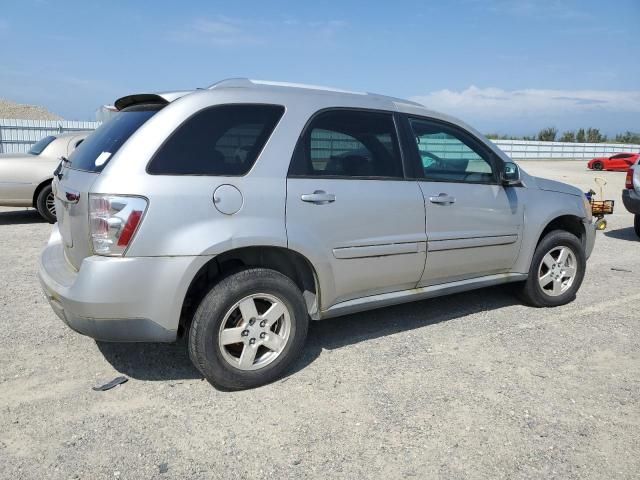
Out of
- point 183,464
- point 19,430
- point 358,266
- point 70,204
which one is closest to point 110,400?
point 19,430

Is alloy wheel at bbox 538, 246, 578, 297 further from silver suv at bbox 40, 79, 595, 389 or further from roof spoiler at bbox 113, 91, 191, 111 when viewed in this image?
roof spoiler at bbox 113, 91, 191, 111

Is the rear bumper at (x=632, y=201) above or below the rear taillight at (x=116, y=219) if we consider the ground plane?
below

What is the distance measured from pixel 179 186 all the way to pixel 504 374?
8.06 ft

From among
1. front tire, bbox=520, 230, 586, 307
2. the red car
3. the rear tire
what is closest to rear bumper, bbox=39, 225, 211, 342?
front tire, bbox=520, 230, 586, 307

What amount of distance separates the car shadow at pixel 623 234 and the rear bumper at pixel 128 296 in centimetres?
863

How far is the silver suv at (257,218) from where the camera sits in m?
2.95

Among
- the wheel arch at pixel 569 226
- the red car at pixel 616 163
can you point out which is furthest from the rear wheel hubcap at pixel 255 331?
the red car at pixel 616 163

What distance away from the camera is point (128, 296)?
293 centimetres

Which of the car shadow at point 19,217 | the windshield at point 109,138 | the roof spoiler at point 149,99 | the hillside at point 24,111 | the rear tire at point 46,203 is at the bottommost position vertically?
the car shadow at point 19,217

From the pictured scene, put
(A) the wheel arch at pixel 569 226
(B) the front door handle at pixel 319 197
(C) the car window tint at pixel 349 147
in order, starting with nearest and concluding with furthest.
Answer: (B) the front door handle at pixel 319 197
(C) the car window tint at pixel 349 147
(A) the wheel arch at pixel 569 226

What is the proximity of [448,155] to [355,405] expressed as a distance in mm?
Answer: 2174

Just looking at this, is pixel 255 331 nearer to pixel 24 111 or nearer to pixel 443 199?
pixel 443 199

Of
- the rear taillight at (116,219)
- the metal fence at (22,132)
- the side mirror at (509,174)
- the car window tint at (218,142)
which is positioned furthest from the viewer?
the metal fence at (22,132)

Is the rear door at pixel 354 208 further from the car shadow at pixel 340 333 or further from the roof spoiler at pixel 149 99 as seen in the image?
the roof spoiler at pixel 149 99
